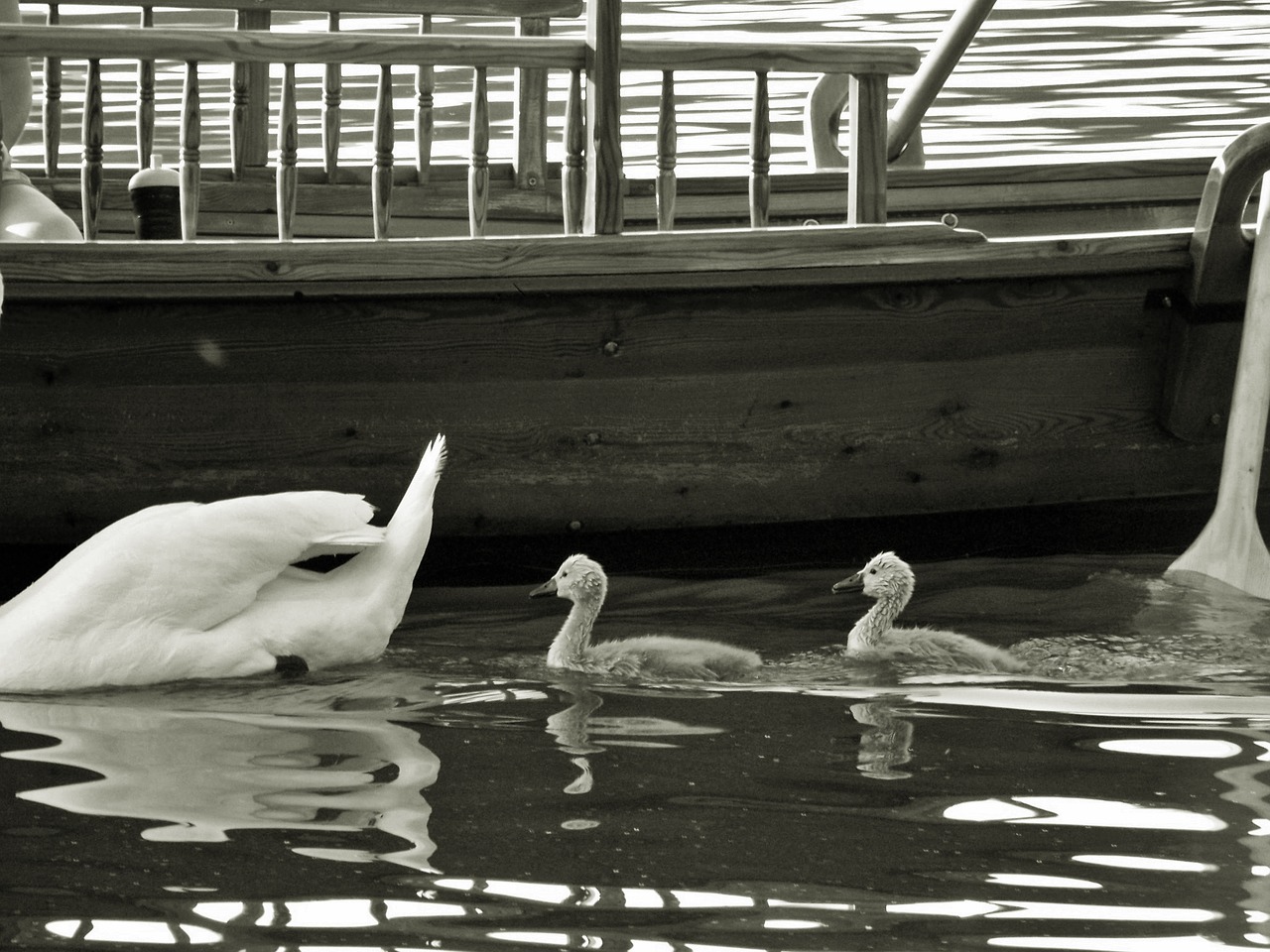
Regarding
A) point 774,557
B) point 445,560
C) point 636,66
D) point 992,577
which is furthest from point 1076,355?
point 445,560

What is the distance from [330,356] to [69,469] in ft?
2.75

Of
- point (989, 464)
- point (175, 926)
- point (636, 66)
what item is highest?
point (636, 66)

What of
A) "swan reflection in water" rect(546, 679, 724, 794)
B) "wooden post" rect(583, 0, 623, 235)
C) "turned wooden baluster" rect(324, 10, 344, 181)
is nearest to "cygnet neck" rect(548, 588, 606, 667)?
"swan reflection in water" rect(546, 679, 724, 794)

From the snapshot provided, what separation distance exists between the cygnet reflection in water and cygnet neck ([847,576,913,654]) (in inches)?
11.9

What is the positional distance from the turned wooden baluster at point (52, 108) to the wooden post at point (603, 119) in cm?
181

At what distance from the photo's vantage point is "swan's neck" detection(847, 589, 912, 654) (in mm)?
4965

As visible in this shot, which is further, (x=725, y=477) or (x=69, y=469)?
(x=725, y=477)

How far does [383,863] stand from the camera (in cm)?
334

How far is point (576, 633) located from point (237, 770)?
128cm

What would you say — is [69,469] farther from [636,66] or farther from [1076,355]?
[1076,355]

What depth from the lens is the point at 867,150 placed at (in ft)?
19.2

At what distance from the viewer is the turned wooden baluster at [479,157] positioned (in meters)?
5.58

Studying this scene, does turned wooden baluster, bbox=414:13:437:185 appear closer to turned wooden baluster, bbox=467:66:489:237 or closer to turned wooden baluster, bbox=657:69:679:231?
turned wooden baluster, bbox=467:66:489:237

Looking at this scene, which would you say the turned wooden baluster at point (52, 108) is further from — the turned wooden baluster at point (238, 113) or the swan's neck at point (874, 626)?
the swan's neck at point (874, 626)
